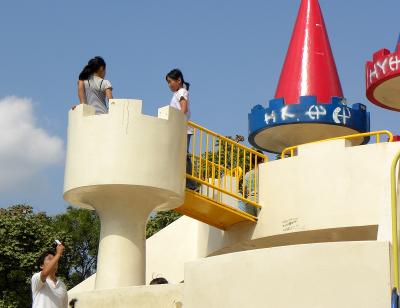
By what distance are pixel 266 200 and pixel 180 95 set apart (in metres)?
2.49

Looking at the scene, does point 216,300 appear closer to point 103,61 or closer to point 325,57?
point 103,61

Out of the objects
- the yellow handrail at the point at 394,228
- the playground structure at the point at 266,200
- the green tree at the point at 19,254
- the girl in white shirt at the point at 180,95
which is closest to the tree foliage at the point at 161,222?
the green tree at the point at 19,254

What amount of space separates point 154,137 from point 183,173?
82 centimetres

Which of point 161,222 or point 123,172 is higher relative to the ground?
point 161,222

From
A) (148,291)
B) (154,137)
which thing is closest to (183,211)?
(154,137)

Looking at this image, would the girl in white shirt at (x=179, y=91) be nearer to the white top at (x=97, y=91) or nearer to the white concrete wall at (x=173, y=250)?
the white top at (x=97, y=91)

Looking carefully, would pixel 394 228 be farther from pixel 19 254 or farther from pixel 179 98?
pixel 19 254

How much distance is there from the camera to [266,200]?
15.6 meters

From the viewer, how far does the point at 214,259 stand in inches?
413

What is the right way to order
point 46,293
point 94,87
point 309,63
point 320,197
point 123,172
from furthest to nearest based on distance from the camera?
1. point 309,63
2. point 320,197
3. point 94,87
4. point 123,172
5. point 46,293

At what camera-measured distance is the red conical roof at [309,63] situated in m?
18.1

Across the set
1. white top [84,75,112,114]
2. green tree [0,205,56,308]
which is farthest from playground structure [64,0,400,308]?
green tree [0,205,56,308]

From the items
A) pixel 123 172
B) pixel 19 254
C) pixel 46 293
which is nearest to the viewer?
pixel 46 293

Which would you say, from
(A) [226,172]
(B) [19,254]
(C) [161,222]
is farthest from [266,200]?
(C) [161,222]
